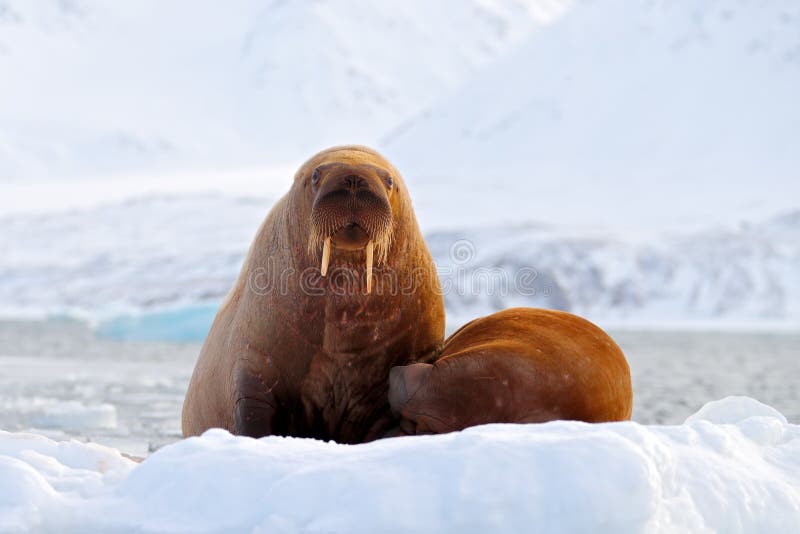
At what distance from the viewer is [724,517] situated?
3117 mm

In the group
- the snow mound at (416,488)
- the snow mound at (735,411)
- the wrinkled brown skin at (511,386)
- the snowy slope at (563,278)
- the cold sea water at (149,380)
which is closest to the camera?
the snow mound at (416,488)

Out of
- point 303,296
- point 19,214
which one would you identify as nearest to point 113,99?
point 19,214

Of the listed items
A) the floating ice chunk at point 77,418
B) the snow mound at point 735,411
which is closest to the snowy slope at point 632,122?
the floating ice chunk at point 77,418

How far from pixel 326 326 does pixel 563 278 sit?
1655 inches

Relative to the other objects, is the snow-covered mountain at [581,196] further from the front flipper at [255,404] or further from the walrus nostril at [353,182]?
the walrus nostril at [353,182]

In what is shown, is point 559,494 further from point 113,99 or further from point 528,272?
point 113,99

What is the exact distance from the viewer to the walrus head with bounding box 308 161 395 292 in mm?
4008

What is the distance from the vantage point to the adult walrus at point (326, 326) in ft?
14.3

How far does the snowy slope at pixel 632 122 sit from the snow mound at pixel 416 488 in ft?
174

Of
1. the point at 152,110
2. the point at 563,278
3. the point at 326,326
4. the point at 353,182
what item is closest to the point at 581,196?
the point at 563,278

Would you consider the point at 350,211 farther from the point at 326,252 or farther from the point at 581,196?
the point at 581,196

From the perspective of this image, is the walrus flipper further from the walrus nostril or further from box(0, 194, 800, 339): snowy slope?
box(0, 194, 800, 339): snowy slope

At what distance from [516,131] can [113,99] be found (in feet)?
403

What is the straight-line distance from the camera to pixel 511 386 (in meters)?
4.29
